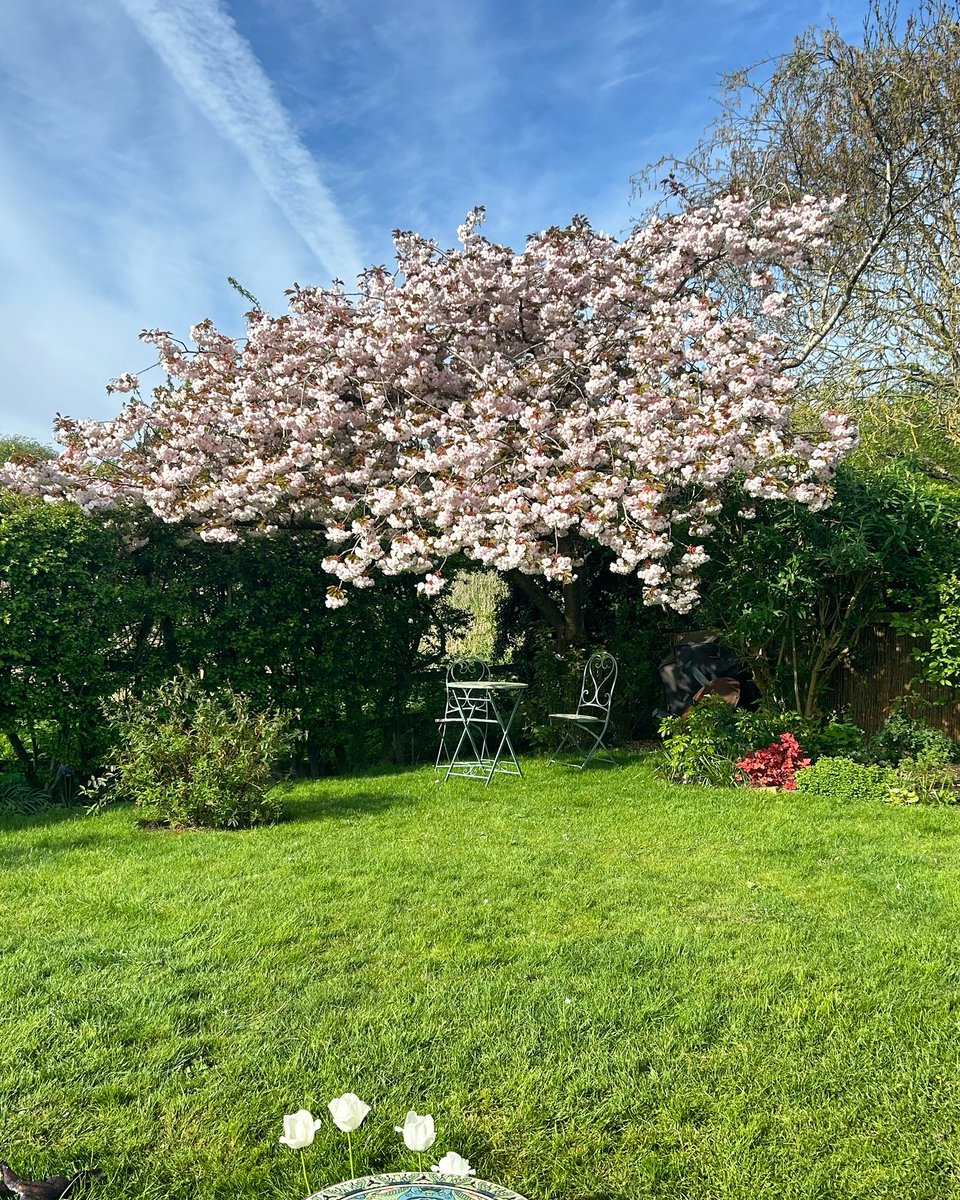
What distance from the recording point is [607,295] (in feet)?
23.0

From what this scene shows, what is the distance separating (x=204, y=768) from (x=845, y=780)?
466 centimetres

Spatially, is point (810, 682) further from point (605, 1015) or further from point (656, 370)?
point (605, 1015)

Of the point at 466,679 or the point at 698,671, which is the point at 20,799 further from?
the point at 698,671

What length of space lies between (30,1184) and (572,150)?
8.35m

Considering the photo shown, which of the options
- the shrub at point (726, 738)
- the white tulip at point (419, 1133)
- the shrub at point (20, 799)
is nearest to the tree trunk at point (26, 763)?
the shrub at point (20, 799)

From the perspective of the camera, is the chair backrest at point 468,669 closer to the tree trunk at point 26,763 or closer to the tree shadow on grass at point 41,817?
the tree shadow on grass at point 41,817

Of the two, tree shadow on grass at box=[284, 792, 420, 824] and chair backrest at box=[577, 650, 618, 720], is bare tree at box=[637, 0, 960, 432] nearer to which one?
chair backrest at box=[577, 650, 618, 720]

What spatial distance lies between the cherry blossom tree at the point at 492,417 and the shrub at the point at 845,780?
1598 mm

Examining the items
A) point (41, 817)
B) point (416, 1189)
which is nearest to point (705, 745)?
point (41, 817)

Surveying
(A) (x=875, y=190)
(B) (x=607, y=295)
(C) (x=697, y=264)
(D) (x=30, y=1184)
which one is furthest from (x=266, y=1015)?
(A) (x=875, y=190)

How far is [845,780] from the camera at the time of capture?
6.05 metres

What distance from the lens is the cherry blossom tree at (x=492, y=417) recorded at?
6055 mm

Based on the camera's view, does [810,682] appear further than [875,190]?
No

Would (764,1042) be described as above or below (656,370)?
below
